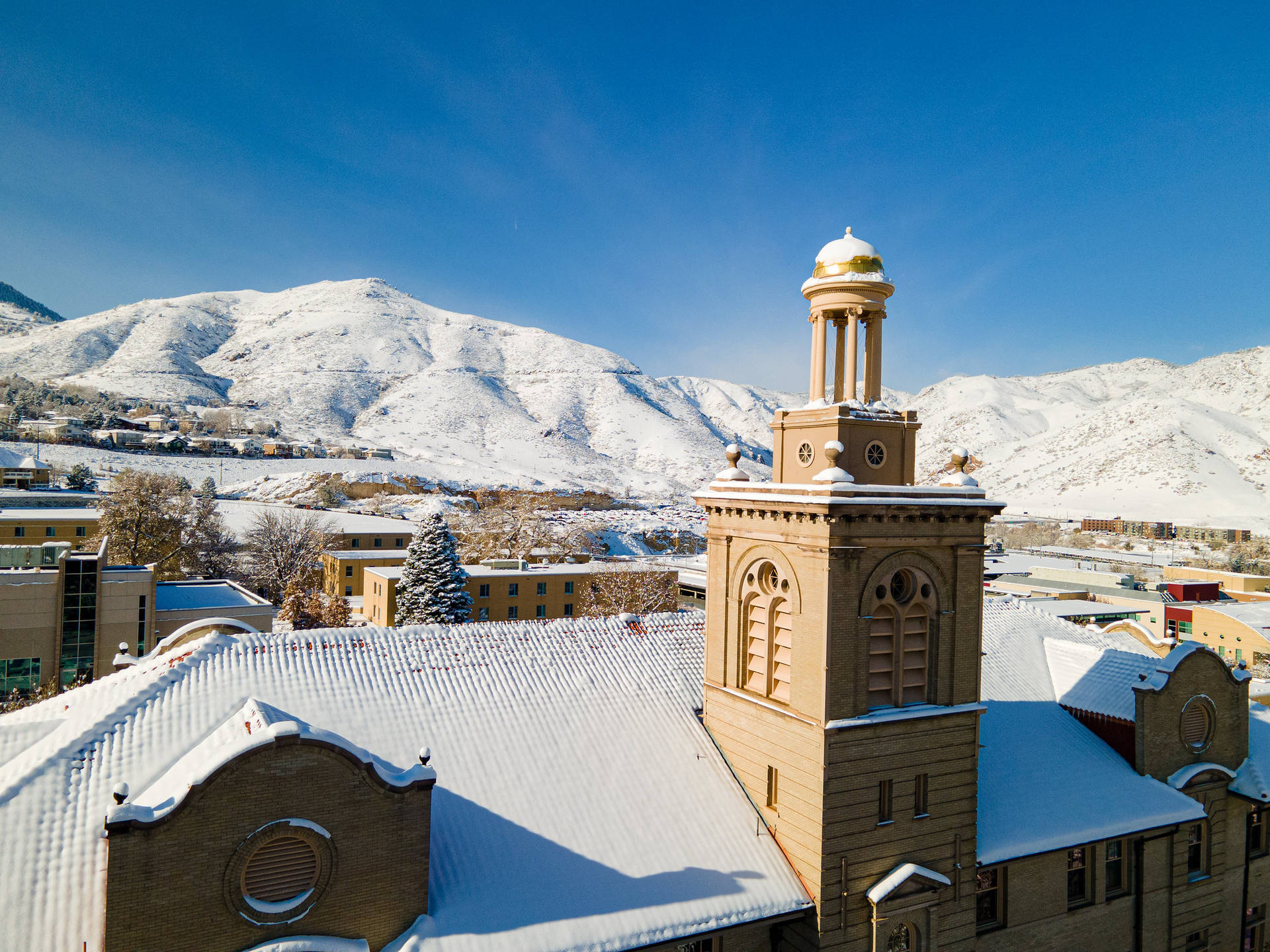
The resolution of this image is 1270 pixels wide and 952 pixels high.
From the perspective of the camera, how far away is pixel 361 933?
9.43m

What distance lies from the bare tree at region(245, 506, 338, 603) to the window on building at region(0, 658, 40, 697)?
1790 cm

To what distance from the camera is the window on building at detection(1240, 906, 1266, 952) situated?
17266 millimetres

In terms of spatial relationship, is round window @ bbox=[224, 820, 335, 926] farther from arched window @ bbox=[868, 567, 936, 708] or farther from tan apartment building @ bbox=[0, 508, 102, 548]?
tan apartment building @ bbox=[0, 508, 102, 548]

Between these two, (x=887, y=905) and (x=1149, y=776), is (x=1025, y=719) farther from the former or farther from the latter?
(x=887, y=905)

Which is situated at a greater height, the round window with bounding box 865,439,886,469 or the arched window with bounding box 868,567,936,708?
the round window with bounding box 865,439,886,469

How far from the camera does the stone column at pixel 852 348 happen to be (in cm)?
1276

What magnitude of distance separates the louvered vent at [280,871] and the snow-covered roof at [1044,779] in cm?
1092

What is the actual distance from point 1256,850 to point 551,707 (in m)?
17.8

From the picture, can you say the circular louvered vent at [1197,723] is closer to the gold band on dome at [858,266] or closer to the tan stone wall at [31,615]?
the gold band on dome at [858,266]

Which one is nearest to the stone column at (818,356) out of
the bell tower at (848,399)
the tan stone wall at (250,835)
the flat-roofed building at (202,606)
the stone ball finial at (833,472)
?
the bell tower at (848,399)

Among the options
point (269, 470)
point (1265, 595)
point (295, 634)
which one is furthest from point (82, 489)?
point (1265, 595)

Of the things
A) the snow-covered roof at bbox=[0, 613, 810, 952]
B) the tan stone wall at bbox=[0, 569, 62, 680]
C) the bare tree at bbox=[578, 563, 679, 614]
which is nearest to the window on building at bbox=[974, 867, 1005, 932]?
the snow-covered roof at bbox=[0, 613, 810, 952]

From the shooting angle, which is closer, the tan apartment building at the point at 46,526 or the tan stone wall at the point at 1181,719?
the tan stone wall at the point at 1181,719

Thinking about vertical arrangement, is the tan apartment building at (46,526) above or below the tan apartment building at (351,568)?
above
